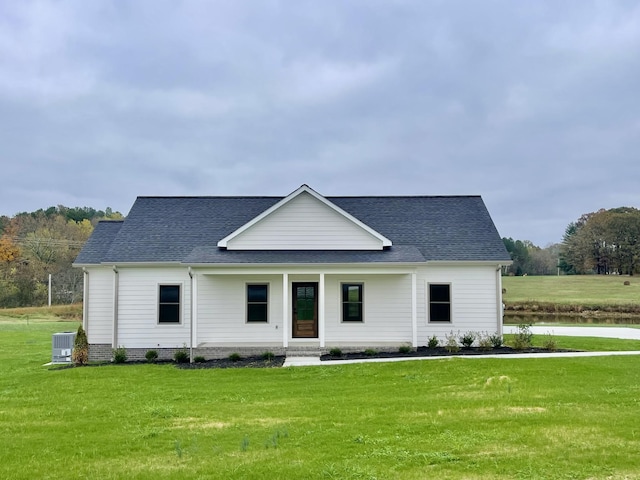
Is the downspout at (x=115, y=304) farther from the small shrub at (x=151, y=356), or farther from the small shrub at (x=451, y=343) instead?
the small shrub at (x=451, y=343)

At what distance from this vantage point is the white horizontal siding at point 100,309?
19156 mm

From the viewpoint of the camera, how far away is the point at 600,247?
8194 centimetres

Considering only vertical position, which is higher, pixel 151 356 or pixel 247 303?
pixel 247 303

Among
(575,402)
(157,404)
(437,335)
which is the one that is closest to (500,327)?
(437,335)

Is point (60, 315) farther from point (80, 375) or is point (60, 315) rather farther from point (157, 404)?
point (157, 404)

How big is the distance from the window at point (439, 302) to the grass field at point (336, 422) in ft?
14.9

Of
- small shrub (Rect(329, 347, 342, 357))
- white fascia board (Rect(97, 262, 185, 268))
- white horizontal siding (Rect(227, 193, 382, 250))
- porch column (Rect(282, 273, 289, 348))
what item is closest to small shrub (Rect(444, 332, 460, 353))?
small shrub (Rect(329, 347, 342, 357))

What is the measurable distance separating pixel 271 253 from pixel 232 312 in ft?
7.95

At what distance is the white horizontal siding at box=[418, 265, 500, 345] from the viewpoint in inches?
737

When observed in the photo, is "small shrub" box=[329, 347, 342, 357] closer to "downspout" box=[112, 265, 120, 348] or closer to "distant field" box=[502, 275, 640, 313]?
"downspout" box=[112, 265, 120, 348]

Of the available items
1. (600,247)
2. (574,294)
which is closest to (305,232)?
(574,294)

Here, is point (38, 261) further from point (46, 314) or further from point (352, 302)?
point (352, 302)

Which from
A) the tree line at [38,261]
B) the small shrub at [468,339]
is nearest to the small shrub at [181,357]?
the small shrub at [468,339]

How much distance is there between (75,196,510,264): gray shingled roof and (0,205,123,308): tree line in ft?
122
